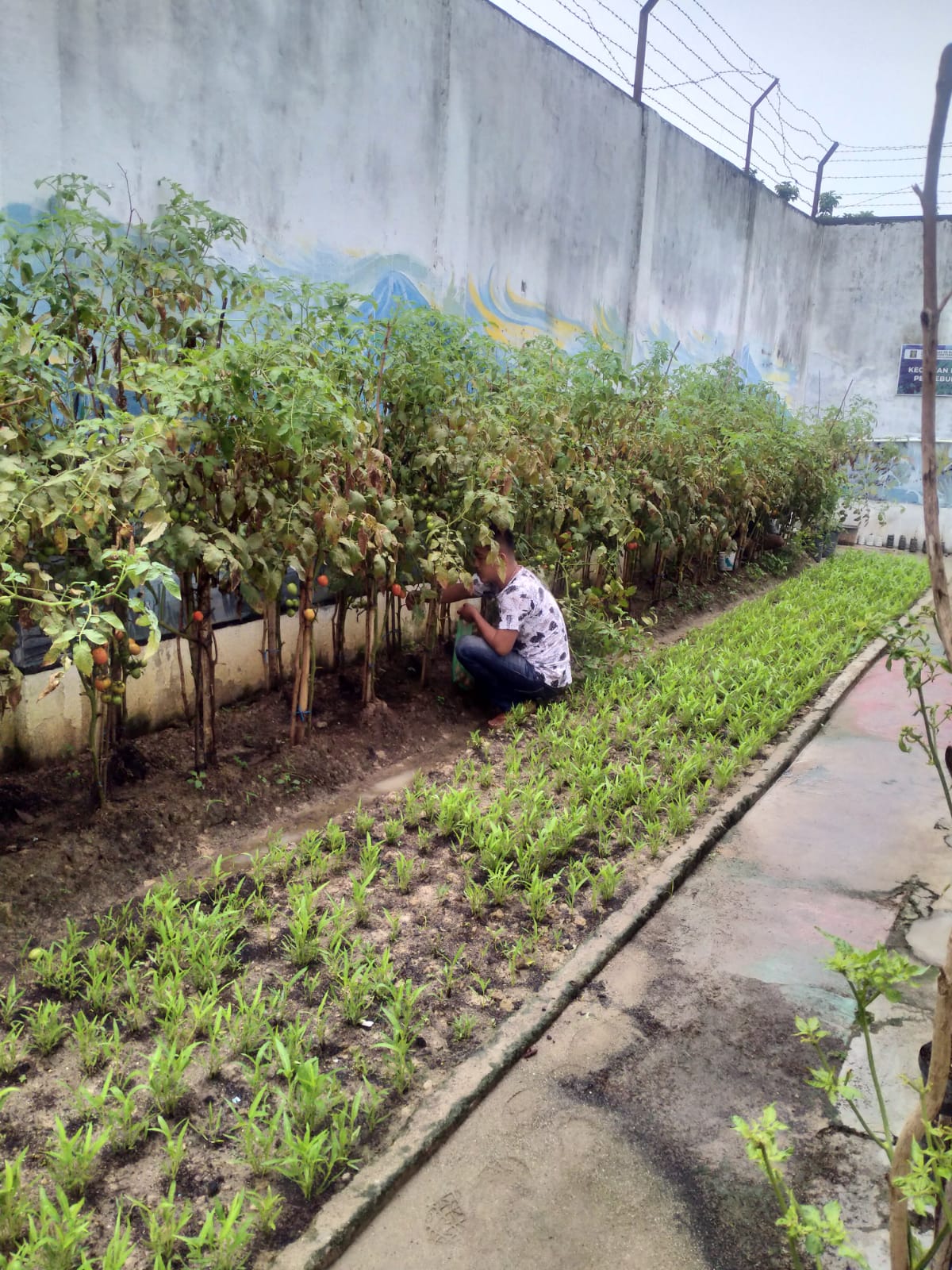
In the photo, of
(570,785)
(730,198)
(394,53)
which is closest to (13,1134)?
(570,785)

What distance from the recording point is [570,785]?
445 centimetres

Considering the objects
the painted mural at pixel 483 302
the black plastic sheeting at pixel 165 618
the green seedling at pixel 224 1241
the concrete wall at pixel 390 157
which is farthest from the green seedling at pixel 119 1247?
the painted mural at pixel 483 302

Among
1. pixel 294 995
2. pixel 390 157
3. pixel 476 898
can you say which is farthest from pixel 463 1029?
pixel 390 157

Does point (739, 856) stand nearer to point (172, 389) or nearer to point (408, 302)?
point (172, 389)

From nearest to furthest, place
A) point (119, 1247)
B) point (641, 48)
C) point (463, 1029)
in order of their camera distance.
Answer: point (119, 1247) → point (463, 1029) → point (641, 48)

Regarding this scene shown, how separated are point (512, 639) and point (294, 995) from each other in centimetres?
261

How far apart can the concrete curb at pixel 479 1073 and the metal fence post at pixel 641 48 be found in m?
8.29

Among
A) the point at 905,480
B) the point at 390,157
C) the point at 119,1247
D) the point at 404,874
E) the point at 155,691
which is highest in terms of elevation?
the point at 390,157

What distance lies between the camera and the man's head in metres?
4.84

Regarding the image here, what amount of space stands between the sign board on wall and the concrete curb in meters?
13.8

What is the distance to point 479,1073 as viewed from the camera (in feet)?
8.43

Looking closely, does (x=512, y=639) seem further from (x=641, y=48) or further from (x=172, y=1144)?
(x=641, y=48)

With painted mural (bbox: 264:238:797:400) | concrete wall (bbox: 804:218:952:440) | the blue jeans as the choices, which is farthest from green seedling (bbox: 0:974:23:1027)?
concrete wall (bbox: 804:218:952:440)

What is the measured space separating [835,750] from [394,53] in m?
5.27
